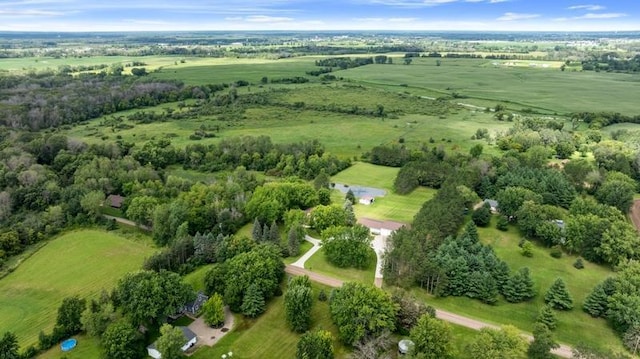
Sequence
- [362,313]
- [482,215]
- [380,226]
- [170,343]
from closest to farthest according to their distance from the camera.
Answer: [170,343] → [362,313] → [380,226] → [482,215]

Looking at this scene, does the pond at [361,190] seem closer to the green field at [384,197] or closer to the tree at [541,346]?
the green field at [384,197]

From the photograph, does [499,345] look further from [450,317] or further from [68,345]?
[68,345]

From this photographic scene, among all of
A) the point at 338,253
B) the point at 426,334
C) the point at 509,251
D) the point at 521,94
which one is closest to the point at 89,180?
the point at 338,253

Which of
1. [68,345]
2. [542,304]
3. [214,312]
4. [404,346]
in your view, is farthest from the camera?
[542,304]

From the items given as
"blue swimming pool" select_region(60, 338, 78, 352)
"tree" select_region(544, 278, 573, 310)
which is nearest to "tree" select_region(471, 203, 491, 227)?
"tree" select_region(544, 278, 573, 310)

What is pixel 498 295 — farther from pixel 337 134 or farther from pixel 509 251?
pixel 337 134

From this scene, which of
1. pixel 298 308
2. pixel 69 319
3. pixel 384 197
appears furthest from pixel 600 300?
pixel 69 319

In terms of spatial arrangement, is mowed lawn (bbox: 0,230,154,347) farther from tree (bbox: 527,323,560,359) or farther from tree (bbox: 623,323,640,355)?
tree (bbox: 623,323,640,355)
